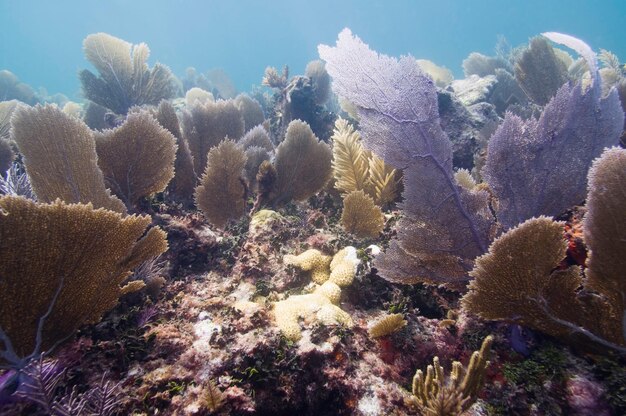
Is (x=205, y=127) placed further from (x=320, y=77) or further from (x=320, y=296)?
(x=320, y=77)

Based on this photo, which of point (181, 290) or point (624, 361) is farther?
point (181, 290)

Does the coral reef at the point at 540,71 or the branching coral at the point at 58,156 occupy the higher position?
the coral reef at the point at 540,71

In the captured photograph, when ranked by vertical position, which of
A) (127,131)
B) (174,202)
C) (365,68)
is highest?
(365,68)

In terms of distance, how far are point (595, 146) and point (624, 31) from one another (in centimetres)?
14205

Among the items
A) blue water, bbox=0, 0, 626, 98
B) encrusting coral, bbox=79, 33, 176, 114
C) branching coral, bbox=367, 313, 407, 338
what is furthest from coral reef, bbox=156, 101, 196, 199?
blue water, bbox=0, 0, 626, 98

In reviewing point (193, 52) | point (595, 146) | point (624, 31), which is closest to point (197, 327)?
point (595, 146)

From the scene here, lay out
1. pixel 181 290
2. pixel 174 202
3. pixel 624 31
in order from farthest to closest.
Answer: pixel 624 31
pixel 174 202
pixel 181 290

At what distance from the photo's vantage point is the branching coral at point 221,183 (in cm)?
390

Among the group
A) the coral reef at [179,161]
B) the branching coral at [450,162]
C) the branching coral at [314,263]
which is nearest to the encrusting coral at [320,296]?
the branching coral at [314,263]

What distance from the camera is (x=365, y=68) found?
9.41 feet

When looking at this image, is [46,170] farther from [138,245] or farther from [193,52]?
[193,52]

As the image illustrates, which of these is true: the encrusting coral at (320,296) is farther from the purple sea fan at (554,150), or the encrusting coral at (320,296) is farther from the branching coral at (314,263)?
the purple sea fan at (554,150)

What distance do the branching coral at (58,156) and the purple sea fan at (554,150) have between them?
11.6 feet

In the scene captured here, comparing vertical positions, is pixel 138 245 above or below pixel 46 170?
below
